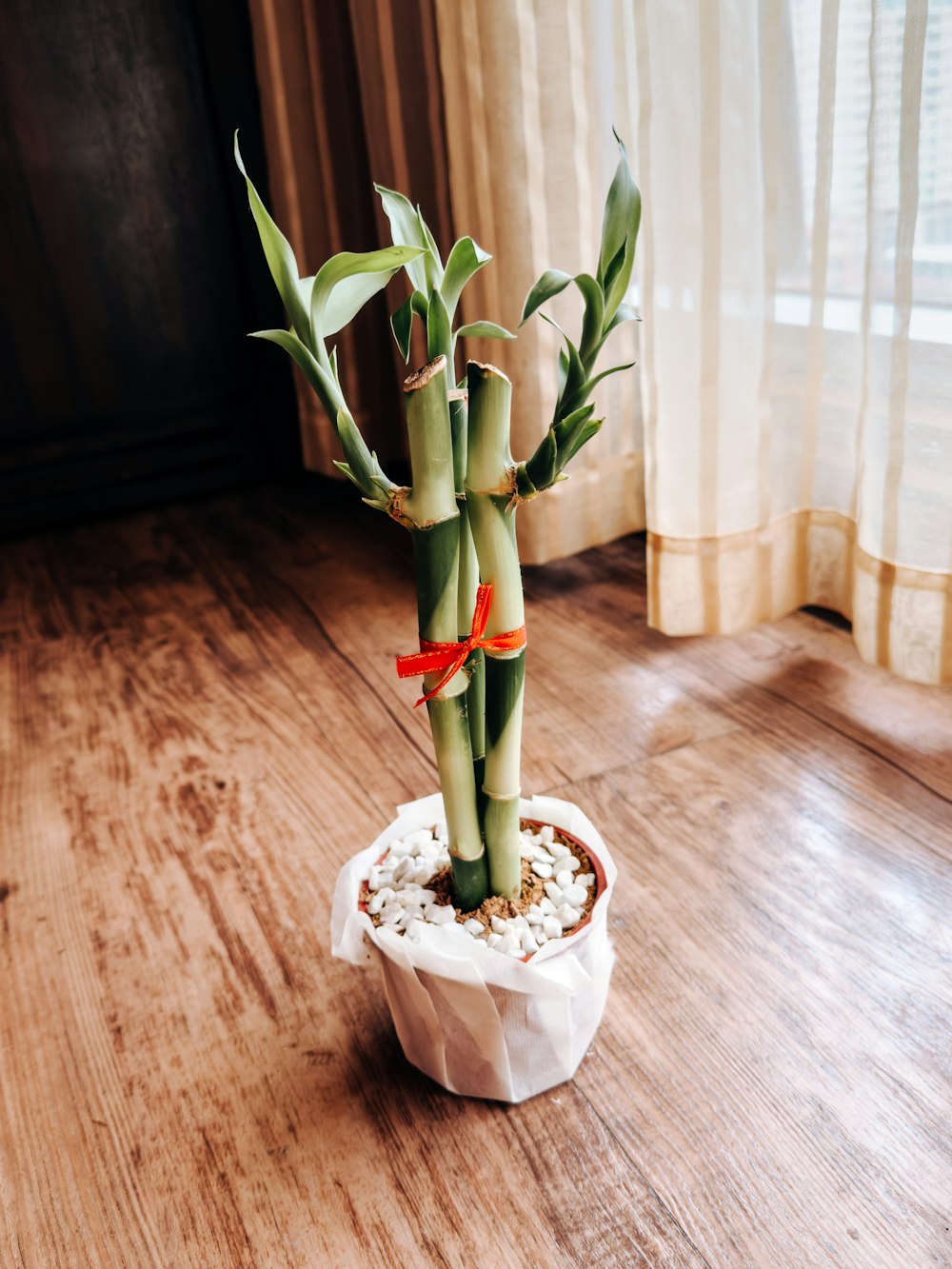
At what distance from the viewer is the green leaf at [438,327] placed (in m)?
0.65

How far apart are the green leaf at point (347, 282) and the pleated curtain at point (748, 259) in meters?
0.66

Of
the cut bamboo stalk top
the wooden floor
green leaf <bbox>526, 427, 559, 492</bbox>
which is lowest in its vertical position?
the wooden floor

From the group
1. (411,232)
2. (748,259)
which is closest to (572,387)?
(411,232)

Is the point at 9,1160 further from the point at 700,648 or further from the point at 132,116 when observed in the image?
the point at 132,116

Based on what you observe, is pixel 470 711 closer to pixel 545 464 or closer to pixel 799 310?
pixel 545 464

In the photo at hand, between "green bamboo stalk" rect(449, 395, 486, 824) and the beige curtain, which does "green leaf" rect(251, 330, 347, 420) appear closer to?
"green bamboo stalk" rect(449, 395, 486, 824)

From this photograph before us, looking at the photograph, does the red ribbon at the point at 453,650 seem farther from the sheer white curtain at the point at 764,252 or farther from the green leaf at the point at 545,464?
the sheer white curtain at the point at 764,252

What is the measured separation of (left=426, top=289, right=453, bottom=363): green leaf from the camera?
2.12 ft

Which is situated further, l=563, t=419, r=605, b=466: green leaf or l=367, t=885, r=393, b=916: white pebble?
l=367, t=885, r=393, b=916: white pebble

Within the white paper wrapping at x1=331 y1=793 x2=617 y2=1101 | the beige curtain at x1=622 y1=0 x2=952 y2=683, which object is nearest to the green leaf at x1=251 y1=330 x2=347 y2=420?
the white paper wrapping at x1=331 y1=793 x2=617 y2=1101

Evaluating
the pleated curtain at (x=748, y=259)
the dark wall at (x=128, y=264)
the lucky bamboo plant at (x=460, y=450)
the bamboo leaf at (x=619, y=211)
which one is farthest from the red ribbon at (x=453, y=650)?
the dark wall at (x=128, y=264)

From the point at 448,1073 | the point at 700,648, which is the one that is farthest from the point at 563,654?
the point at 448,1073

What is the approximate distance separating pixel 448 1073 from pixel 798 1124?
0.26m

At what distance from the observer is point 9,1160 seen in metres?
0.80
